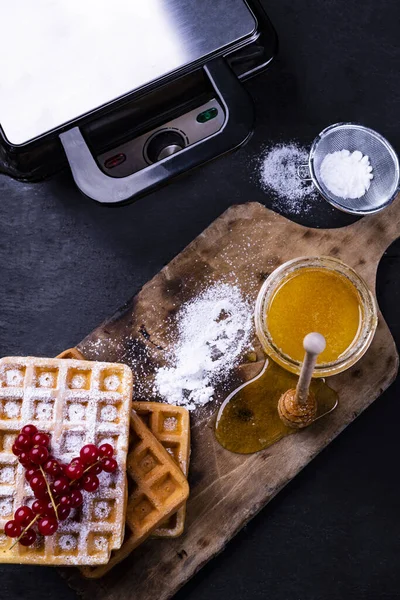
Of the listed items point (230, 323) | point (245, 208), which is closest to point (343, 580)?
point (230, 323)

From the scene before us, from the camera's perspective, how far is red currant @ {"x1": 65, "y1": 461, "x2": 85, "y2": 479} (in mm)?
1345

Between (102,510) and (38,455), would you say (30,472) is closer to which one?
(38,455)

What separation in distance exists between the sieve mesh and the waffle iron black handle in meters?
0.24

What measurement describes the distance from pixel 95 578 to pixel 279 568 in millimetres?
395

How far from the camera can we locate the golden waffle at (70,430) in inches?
54.8

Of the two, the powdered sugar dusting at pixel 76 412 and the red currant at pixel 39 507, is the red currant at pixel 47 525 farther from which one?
the powdered sugar dusting at pixel 76 412

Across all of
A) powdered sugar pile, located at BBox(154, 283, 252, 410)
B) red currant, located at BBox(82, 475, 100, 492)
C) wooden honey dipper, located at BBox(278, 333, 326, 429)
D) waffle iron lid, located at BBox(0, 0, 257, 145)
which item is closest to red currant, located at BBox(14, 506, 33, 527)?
red currant, located at BBox(82, 475, 100, 492)

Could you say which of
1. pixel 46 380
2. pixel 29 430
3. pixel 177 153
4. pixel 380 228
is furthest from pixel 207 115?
pixel 29 430

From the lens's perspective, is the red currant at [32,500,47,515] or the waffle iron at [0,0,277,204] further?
the waffle iron at [0,0,277,204]

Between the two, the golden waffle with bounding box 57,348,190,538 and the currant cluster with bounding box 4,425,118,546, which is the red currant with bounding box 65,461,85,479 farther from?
the golden waffle with bounding box 57,348,190,538

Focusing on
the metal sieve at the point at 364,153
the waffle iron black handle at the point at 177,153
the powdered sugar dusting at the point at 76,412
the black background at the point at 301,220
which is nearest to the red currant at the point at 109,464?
the powdered sugar dusting at the point at 76,412

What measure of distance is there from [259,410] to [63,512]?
467 mm

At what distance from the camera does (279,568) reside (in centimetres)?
161

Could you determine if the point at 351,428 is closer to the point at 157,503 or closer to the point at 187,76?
the point at 157,503
